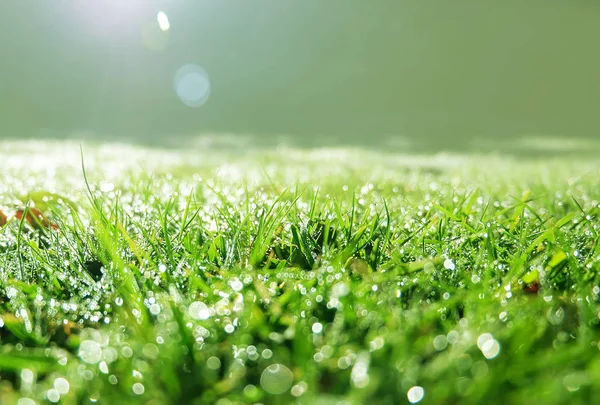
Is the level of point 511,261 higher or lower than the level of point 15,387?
higher

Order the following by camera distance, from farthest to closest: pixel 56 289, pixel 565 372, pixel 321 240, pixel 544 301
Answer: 1. pixel 321 240
2. pixel 56 289
3. pixel 544 301
4. pixel 565 372

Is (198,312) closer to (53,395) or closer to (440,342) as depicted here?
(53,395)

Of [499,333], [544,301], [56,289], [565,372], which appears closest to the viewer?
[565,372]

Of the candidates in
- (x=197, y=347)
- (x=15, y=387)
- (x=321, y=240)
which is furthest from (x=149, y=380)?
(x=321, y=240)

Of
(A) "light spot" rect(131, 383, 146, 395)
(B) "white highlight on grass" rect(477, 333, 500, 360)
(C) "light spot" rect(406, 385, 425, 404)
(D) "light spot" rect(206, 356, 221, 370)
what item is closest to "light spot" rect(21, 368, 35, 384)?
(A) "light spot" rect(131, 383, 146, 395)

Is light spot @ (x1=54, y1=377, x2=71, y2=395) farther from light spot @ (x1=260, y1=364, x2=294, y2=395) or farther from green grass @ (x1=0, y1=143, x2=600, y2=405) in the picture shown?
light spot @ (x1=260, y1=364, x2=294, y2=395)

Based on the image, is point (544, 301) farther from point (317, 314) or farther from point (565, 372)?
point (317, 314)
